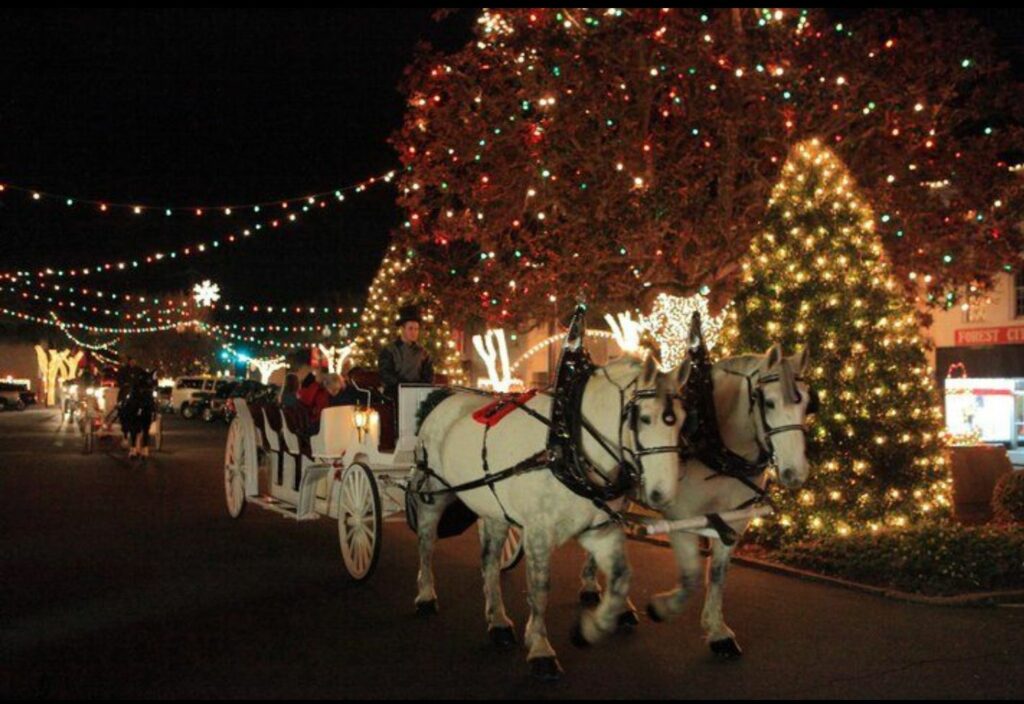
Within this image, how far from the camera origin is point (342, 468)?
10.5 metres

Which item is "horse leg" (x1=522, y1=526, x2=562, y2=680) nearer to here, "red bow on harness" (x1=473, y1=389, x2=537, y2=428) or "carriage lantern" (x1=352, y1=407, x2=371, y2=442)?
"red bow on harness" (x1=473, y1=389, x2=537, y2=428)

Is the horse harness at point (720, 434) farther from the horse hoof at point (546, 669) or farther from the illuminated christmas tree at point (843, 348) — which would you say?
the illuminated christmas tree at point (843, 348)

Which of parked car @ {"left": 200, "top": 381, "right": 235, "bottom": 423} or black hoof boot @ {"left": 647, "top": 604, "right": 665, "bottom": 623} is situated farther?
parked car @ {"left": 200, "top": 381, "right": 235, "bottom": 423}

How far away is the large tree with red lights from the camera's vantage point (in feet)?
53.1

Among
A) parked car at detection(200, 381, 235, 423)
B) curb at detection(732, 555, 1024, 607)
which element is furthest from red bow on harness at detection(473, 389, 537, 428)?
parked car at detection(200, 381, 235, 423)

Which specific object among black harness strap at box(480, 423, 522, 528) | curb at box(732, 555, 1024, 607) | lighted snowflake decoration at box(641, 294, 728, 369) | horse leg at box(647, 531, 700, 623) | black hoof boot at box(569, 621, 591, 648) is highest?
lighted snowflake decoration at box(641, 294, 728, 369)

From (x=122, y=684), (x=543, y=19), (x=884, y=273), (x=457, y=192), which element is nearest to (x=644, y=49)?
(x=543, y=19)

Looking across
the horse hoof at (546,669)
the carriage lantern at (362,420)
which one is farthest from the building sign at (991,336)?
the horse hoof at (546,669)

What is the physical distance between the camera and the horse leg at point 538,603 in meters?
6.45

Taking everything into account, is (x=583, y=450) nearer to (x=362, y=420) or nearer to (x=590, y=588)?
(x=590, y=588)

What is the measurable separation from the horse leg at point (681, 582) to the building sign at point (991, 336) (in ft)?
83.3

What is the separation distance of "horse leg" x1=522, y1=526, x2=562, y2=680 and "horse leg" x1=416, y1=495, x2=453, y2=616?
5.85 feet

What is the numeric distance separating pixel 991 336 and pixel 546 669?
27.2 metres

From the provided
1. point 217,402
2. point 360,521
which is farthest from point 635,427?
point 217,402
